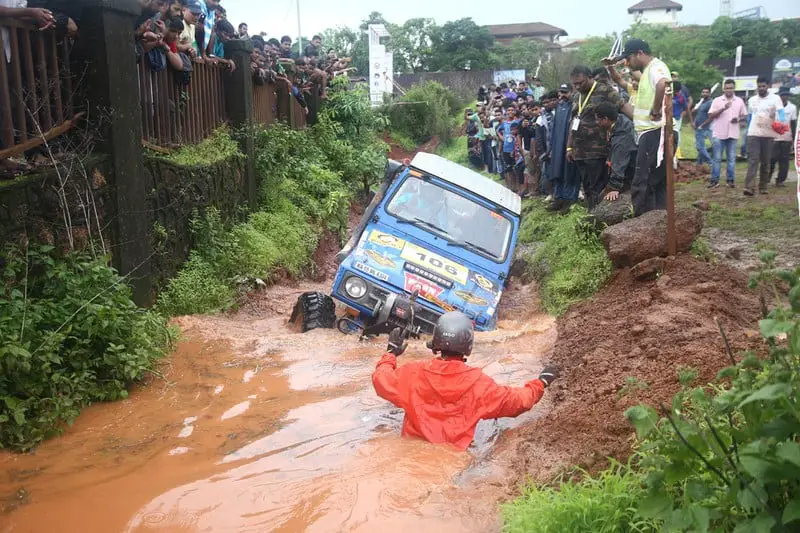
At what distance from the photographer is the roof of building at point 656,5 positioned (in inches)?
3327

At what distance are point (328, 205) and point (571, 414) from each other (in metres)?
9.65

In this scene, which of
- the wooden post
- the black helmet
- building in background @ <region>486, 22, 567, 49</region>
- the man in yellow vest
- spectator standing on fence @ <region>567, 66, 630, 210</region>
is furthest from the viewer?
building in background @ <region>486, 22, 567, 49</region>

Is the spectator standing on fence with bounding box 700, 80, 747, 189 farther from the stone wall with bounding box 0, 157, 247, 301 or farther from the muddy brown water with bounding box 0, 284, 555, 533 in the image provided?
the stone wall with bounding box 0, 157, 247, 301

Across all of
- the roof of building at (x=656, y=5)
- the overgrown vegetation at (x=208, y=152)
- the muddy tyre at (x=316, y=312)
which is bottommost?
the muddy tyre at (x=316, y=312)

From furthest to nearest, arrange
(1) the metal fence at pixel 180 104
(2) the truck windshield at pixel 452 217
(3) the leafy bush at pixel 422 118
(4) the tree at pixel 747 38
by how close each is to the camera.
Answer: (4) the tree at pixel 747 38 → (3) the leafy bush at pixel 422 118 → (1) the metal fence at pixel 180 104 → (2) the truck windshield at pixel 452 217

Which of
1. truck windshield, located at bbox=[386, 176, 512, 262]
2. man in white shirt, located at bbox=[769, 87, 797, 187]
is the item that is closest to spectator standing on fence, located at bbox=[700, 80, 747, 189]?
man in white shirt, located at bbox=[769, 87, 797, 187]

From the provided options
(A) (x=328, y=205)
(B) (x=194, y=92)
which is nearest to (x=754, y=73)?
(A) (x=328, y=205)

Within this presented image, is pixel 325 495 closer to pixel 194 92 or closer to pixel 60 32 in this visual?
pixel 60 32

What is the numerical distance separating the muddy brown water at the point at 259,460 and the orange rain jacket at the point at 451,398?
0.40ft

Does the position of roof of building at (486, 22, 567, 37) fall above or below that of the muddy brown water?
above

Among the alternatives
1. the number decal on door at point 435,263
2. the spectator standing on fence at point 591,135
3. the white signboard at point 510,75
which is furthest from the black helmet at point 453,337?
the white signboard at point 510,75

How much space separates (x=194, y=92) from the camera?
9836 mm

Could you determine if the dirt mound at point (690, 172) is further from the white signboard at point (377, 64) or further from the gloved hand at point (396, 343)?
the white signboard at point (377, 64)

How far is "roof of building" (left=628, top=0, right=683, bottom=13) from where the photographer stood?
8450 centimetres
